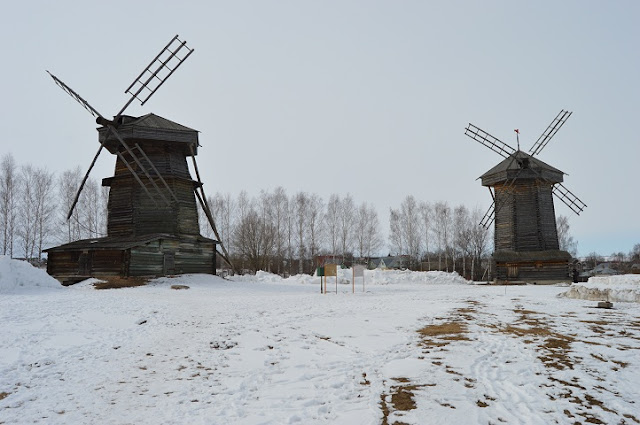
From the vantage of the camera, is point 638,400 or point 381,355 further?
point 381,355

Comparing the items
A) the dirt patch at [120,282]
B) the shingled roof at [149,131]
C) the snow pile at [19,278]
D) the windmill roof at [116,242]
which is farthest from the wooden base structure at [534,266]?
the snow pile at [19,278]

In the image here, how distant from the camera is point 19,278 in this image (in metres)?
15.7

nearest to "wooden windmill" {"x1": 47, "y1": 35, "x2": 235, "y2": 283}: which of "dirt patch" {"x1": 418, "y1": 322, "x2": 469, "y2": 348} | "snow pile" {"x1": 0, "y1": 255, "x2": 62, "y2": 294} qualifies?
"snow pile" {"x1": 0, "y1": 255, "x2": 62, "y2": 294}

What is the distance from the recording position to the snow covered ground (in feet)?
14.0

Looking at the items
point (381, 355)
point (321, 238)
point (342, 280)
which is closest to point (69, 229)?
point (342, 280)

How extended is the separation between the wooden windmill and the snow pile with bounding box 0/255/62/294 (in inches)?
253

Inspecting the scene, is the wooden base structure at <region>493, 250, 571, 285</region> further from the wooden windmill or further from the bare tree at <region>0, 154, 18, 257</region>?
the bare tree at <region>0, 154, 18, 257</region>

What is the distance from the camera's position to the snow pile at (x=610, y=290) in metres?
14.6

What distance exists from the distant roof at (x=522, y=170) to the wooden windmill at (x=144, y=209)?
77.7ft

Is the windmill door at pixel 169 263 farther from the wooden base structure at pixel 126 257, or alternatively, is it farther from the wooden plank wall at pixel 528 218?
the wooden plank wall at pixel 528 218

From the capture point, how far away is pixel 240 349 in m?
7.24

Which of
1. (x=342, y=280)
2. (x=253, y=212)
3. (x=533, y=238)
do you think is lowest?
(x=342, y=280)

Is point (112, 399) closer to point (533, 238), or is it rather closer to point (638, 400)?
point (638, 400)

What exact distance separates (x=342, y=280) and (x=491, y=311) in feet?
64.8
